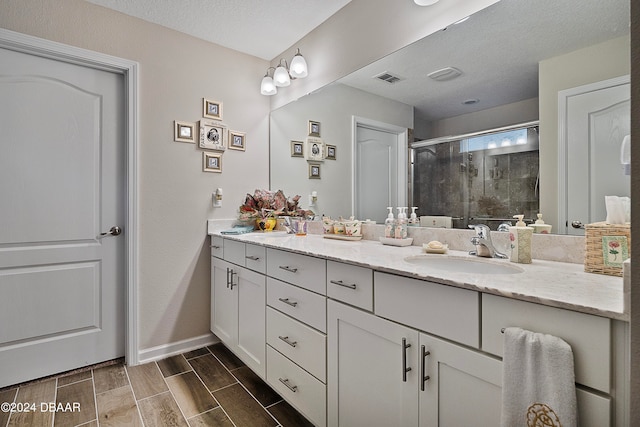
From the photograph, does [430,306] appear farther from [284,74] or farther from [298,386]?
[284,74]

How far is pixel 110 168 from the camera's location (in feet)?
7.06

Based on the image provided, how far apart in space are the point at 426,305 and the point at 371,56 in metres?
1.52

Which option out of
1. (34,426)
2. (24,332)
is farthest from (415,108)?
(24,332)

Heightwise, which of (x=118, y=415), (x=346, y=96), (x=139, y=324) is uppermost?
(x=346, y=96)

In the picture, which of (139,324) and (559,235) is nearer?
(559,235)

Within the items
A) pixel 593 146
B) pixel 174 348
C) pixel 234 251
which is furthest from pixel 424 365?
pixel 174 348

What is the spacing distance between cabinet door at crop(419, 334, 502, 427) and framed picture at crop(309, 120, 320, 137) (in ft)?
5.79

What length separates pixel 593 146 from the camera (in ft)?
3.68

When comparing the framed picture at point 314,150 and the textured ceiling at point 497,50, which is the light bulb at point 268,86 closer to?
the framed picture at point 314,150

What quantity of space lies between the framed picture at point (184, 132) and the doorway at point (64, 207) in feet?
0.88

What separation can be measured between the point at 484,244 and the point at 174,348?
2.18 meters

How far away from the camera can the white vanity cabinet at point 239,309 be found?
1.80 metres

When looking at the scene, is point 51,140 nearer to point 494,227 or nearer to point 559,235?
point 494,227

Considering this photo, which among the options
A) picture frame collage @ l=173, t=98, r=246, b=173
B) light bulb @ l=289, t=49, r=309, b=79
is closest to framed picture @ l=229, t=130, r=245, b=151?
picture frame collage @ l=173, t=98, r=246, b=173
